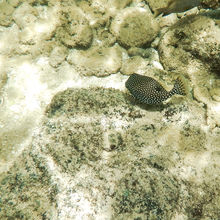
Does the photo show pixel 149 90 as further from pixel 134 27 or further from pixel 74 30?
pixel 74 30

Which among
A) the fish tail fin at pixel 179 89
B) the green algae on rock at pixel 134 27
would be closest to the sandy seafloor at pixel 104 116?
the green algae on rock at pixel 134 27

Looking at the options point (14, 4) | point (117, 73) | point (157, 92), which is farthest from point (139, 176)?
point (14, 4)

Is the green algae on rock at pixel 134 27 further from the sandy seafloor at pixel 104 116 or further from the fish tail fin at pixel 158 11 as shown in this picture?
the fish tail fin at pixel 158 11

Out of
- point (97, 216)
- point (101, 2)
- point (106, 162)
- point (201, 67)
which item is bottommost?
point (97, 216)

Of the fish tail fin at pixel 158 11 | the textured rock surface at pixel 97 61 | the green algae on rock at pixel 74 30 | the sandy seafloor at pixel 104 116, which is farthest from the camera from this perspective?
the fish tail fin at pixel 158 11

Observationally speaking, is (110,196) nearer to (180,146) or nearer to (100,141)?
(100,141)

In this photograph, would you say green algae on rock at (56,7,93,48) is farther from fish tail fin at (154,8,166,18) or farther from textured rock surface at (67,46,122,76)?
fish tail fin at (154,8,166,18)
